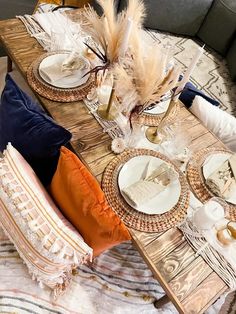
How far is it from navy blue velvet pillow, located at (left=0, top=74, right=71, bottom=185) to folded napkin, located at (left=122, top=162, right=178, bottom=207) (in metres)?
0.29

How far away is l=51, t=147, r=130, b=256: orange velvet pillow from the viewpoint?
88 cm

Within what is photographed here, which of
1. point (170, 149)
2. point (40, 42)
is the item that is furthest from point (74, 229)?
point (40, 42)

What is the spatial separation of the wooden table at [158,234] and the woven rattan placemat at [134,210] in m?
0.02

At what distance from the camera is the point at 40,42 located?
1.49 metres

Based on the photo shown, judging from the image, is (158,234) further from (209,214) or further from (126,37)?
(126,37)

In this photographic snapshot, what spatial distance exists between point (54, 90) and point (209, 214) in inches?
30.8

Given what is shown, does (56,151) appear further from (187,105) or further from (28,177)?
(187,105)

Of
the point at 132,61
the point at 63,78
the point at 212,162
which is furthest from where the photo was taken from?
the point at 63,78

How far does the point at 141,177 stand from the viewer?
1.10m

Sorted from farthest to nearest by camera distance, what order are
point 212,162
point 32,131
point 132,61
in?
1. point 212,162
2. point 32,131
3. point 132,61

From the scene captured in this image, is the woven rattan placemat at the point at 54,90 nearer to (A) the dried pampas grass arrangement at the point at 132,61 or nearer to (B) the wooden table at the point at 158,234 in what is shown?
(B) the wooden table at the point at 158,234

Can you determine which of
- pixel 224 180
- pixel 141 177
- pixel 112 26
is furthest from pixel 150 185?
pixel 112 26

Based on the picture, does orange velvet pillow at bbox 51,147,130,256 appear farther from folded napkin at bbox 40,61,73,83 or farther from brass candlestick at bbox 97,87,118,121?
folded napkin at bbox 40,61,73,83

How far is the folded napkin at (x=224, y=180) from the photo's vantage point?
111 centimetres
